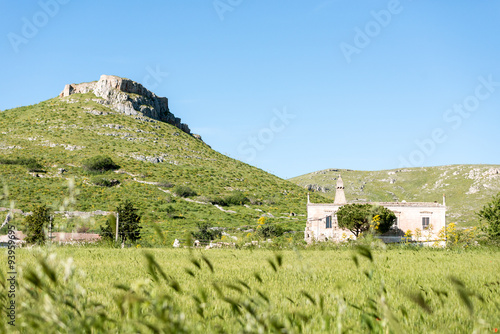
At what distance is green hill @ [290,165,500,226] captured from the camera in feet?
373

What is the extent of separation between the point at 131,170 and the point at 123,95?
36.7m

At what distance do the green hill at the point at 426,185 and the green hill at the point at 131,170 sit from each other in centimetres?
4816

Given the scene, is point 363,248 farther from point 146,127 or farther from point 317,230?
point 146,127

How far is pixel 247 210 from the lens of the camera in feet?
198

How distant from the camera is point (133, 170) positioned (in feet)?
226

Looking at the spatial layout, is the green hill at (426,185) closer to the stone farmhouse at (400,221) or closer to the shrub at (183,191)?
the stone farmhouse at (400,221)

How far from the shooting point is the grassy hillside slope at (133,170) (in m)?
52.2

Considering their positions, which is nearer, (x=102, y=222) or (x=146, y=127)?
(x=102, y=222)

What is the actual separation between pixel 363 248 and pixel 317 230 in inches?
1659

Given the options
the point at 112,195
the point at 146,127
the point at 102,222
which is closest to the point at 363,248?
the point at 102,222

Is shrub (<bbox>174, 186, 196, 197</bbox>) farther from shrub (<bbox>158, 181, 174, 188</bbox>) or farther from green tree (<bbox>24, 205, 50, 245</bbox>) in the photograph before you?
green tree (<bbox>24, 205, 50, 245</bbox>)

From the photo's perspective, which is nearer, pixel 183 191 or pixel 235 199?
pixel 183 191

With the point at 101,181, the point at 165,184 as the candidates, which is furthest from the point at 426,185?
the point at 101,181

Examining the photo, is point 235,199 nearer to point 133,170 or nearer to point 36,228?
point 133,170
